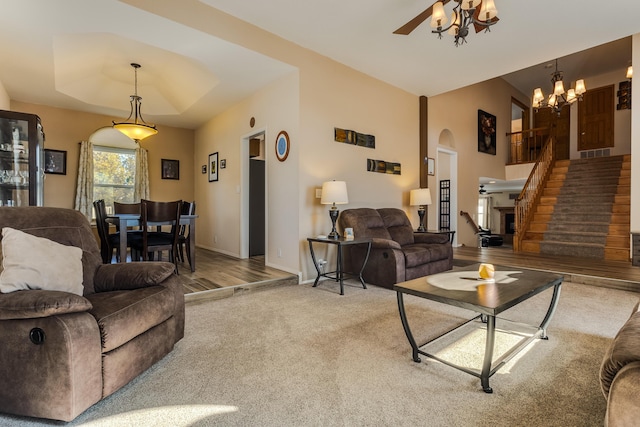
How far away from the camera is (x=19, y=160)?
372 centimetres

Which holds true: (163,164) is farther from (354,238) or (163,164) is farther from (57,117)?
(354,238)

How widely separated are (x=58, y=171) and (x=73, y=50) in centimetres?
266

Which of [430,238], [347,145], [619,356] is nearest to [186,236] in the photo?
[347,145]

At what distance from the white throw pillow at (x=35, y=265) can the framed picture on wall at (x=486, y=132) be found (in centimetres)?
784

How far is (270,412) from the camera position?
5.04ft

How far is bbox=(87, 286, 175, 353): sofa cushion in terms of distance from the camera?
5.23 feet

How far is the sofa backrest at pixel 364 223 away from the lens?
4.20 meters

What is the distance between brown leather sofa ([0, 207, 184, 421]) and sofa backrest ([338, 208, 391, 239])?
2635mm

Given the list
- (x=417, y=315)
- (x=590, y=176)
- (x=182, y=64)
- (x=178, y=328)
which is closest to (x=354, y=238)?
(x=417, y=315)

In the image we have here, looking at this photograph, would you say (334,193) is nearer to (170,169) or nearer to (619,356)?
(619,356)

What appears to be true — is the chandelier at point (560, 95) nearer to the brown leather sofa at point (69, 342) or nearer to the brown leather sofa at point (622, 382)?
the brown leather sofa at point (622, 382)

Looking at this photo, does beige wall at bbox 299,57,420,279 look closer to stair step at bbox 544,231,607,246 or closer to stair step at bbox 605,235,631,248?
stair step at bbox 544,231,607,246

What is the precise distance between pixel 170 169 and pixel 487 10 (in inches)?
248

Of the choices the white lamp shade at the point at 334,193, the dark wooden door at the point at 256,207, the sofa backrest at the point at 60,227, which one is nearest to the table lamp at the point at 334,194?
the white lamp shade at the point at 334,193
